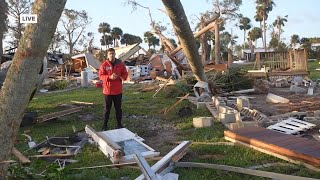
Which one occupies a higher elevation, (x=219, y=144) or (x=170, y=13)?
(x=170, y=13)

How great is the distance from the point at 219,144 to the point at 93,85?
59.0ft

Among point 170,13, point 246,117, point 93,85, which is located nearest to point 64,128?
point 170,13

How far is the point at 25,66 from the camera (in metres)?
4.32

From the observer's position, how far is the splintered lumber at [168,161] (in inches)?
209

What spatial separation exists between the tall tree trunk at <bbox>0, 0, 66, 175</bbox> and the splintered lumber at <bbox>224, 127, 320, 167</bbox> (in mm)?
3498

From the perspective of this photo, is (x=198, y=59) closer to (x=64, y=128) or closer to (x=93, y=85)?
(x=64, y=128)

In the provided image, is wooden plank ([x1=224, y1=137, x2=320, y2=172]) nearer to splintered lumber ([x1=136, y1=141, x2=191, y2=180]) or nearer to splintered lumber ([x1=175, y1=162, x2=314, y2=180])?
splintered lumber ([x1=175, y1=162, x2=314, y2=180])

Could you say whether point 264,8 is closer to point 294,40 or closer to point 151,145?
point 294,40

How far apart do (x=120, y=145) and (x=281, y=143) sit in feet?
8.21

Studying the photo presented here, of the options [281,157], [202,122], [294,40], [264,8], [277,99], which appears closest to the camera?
[281,157]

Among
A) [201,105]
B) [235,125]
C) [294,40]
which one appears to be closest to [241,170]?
[235,125]

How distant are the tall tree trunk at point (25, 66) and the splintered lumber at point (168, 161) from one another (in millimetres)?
1531

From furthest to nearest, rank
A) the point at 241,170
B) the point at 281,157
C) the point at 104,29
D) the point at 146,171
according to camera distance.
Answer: the point at 104,29 < the point at 281,157 < the point at 241,170 < the point at 146,171

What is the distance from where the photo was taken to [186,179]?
5359 millimetres
